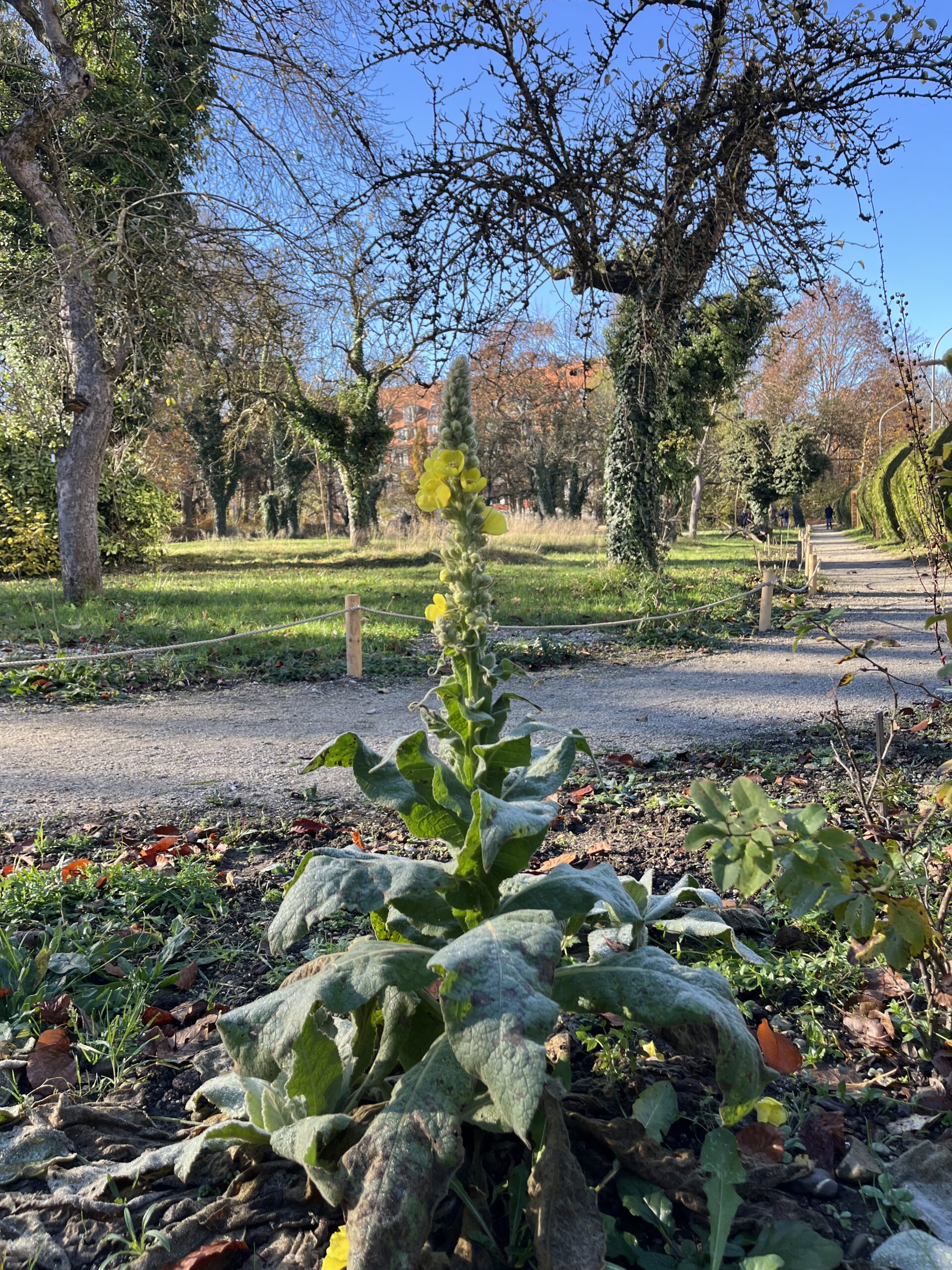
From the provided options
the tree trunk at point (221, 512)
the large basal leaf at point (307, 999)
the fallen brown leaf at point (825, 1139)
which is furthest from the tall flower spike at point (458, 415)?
the tree trunk at point (221, 512)

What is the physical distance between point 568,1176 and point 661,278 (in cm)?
1017

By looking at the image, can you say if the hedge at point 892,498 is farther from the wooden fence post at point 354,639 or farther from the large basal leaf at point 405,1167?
the large basal leaf at point 405,1167

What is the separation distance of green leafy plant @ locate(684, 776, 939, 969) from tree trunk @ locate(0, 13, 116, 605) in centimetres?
942

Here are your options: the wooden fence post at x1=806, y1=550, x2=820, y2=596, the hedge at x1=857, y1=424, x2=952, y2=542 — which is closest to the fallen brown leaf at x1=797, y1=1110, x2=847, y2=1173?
A: the wooden fence post at x1=806, y1=550, x2=820, y2=596

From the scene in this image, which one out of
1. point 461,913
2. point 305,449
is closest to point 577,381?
point 305,449

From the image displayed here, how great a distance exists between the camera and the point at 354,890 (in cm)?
161

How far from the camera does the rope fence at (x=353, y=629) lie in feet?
21.5

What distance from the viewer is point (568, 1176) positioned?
1.54 meters

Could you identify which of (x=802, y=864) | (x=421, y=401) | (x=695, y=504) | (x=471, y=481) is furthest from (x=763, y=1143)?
(x=695, y=504)

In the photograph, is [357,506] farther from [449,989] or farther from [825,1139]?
[449,989]

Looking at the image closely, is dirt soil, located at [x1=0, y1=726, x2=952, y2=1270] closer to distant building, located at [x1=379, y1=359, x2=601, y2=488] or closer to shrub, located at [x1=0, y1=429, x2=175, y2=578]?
distant building, located at [x1=379, y1=359, x2=601, y2=488]

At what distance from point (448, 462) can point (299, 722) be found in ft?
16.7

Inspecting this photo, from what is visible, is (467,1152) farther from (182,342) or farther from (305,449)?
(305,449)

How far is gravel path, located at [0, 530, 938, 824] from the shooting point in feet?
15.5
